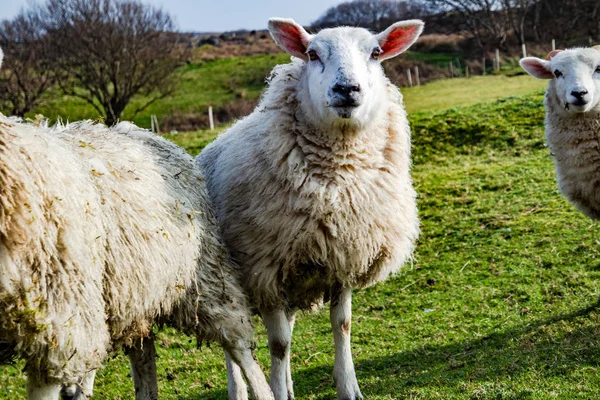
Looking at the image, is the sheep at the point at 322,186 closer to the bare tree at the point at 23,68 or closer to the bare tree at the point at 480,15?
the bare tree at the point at 23,68

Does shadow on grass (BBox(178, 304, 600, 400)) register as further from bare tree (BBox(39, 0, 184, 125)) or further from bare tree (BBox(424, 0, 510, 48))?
bare tree (BBox(424, 0, 510, 48))

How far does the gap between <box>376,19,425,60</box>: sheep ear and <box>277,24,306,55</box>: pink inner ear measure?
58 centimetres

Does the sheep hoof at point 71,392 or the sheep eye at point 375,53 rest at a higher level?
the sheep eye at point 375,53

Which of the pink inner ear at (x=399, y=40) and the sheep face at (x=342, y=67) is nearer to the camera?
the sheep face at (x=342, y=67)

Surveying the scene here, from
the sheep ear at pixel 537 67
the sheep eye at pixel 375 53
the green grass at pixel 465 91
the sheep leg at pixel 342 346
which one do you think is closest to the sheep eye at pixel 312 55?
the sheep eye at pixel 375 53

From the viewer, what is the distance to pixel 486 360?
5508 millimetres

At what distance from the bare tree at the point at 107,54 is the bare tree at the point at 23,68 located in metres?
0.53

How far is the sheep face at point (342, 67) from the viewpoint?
14.5 ft

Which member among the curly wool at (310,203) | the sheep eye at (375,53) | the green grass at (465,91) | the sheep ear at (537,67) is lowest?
the green grass at (465,91)

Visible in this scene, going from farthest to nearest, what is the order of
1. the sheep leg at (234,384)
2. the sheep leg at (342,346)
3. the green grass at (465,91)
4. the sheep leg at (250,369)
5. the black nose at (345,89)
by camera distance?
the green grass at (465,91) → the sheep leg at (234,384) → the sheep leg at (342,346) → the sheep leg at (250,369) → the black nose at (345,89)

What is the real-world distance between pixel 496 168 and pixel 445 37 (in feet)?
110

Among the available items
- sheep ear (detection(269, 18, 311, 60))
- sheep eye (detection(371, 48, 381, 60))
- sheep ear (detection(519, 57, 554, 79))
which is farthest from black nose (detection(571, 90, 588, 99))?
sheep ear (detection(269, 18, 311, 60))

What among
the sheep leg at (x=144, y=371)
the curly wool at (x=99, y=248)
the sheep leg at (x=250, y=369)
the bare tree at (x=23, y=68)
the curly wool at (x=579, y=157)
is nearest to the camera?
the curly wool at (x=99, y=248)

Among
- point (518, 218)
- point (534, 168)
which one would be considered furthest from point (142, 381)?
point (534, 168)
